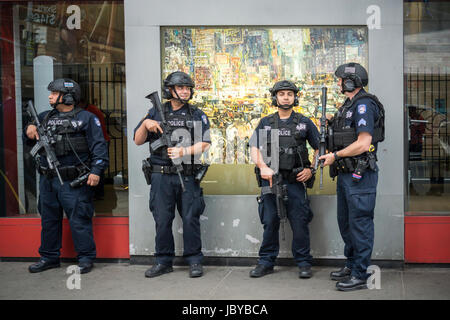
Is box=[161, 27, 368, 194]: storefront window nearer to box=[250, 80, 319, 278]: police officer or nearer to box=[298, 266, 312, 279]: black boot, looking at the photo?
box=[250, 80, 319, 278]: police officer

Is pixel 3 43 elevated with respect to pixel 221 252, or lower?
elevated

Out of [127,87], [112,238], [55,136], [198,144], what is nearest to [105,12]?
[127,87]

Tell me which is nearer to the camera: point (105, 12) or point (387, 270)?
point (387, 270)

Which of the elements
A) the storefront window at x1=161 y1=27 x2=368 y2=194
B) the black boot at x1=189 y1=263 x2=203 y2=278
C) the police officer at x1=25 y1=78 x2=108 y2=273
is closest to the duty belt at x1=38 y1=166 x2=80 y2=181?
the police officer at x1=25 y1=78 x2=108 y2=273

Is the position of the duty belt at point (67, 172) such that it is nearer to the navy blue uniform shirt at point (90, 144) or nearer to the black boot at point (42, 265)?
the navy blue uniform shirt at point (90, 144)

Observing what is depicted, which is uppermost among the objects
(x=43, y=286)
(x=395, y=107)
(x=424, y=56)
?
(x=424, y=56)

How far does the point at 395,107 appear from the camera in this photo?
577cm

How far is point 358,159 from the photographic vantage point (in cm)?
504

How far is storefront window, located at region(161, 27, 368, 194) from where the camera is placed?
6066mm

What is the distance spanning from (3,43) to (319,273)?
15.3 feet

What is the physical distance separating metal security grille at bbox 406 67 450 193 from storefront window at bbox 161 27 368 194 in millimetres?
733

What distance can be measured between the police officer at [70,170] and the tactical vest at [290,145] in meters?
1.93

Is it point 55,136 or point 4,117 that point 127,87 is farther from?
point 4,117

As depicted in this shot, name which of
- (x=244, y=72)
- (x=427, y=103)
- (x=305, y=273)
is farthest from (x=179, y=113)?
(x=427, y=103)
